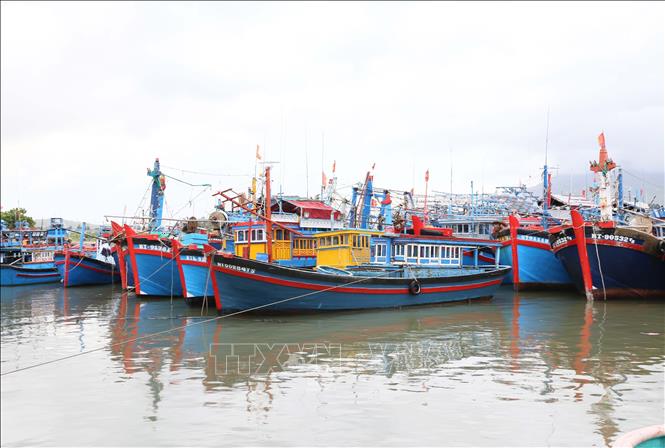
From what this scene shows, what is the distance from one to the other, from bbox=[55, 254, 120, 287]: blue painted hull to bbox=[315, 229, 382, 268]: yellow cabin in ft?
75.2

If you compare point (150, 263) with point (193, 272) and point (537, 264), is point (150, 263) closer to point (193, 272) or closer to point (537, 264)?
point (193, 272)

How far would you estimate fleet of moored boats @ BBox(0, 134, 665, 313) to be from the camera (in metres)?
20.9

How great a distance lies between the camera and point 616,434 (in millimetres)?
8500

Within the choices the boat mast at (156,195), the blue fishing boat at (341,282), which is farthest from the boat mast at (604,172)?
the boat mast at (156,195)

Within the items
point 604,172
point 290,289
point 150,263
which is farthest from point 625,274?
point 150,263

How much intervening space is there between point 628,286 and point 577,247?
273cm

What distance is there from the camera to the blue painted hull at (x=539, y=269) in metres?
32.0

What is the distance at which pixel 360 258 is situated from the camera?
24219 mm

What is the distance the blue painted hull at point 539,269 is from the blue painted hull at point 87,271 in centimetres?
2819

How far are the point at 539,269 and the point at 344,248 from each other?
45.2 ft

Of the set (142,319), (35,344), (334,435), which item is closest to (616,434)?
(334,435)

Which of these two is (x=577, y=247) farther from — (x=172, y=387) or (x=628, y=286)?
(x=172, y=387)

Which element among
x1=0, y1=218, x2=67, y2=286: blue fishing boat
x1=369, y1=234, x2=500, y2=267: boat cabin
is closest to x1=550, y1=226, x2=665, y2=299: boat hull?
x1=369, y1=234, x2=500, y2=267: boat cabin

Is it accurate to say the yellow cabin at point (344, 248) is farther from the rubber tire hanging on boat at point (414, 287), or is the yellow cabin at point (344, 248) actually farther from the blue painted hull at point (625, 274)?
the blue painted hull at point (625, 274)
